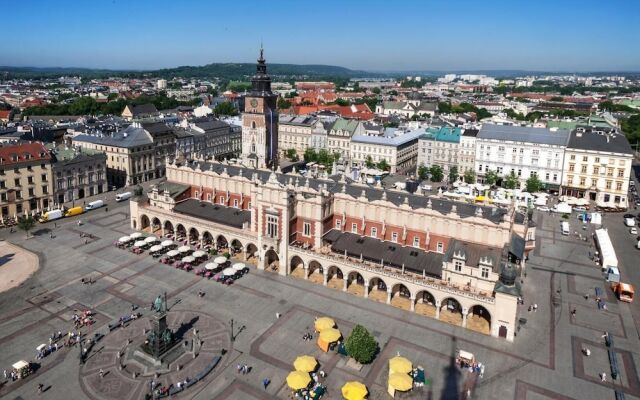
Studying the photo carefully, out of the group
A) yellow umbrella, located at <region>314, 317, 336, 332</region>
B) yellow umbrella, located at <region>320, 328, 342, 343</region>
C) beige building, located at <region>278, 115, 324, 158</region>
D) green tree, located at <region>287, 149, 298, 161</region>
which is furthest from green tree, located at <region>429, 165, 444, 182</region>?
yellow umbrella, located at <region>320, 328, 342, 343</region>

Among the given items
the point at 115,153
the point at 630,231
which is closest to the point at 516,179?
the point at 630,231

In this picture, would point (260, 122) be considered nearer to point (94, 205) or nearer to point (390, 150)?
point (94, 205)

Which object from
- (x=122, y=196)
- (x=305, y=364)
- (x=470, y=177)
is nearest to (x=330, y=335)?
(x=305, y=364)

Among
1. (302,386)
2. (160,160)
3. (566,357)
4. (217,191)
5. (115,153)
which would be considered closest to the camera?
(302,386)

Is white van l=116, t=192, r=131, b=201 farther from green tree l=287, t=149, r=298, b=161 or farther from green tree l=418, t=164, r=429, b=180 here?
green tree l=418, t=164, r=429, b=180

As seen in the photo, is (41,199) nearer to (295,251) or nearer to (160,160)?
(160,160)

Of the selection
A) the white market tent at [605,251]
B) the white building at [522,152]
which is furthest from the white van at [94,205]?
the white market tent at [605,251]
